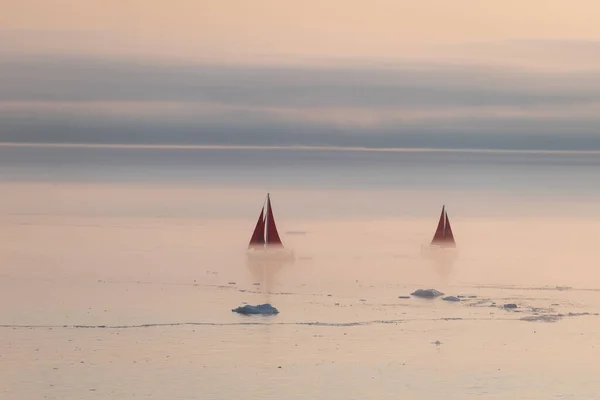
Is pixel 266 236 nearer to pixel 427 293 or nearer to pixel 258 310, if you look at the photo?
pixel 427 293

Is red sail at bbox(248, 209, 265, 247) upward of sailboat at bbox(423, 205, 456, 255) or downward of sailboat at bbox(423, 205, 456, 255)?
downward

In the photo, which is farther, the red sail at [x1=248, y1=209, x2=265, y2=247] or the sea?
the red sail at [x1=248, y1=209, x2=265, y2=247]

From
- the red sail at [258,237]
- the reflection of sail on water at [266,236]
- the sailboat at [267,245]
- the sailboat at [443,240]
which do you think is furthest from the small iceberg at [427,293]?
the sailboat at [443,240]

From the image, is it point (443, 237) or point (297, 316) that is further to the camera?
point (443, 237)

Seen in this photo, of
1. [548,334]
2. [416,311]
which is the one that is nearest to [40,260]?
[416,311]

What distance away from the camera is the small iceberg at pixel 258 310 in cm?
3951

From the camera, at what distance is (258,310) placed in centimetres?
3956

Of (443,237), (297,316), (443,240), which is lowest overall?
(297,316)

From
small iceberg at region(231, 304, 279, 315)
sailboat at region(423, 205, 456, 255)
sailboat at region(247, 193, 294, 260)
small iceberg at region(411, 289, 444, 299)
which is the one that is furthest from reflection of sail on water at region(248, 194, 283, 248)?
small iceberg at region(231, 304, 279, 315)

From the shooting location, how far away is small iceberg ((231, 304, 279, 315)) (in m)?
39.5

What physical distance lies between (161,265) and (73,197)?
66.6 meters

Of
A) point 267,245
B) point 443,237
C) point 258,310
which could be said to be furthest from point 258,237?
point 258,310

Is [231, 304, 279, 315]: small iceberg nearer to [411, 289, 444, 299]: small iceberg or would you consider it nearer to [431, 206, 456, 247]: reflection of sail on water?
[411, 289, 444, 299]: small iceberg

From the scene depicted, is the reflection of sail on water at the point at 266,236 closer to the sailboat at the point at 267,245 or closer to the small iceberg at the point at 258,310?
the sailboat at the point at 267,245
